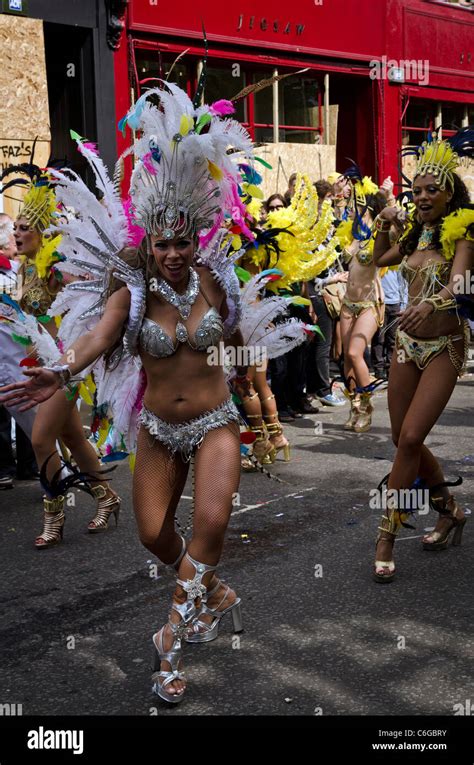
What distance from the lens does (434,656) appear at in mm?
4012

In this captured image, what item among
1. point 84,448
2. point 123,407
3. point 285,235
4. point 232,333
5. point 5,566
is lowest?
point 5,566

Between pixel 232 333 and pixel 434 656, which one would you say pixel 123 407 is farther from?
pixel 434 656

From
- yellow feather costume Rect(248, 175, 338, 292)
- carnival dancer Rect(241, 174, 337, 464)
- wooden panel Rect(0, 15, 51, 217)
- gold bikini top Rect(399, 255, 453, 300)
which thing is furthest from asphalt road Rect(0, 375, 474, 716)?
wooden panel Rect(0, 15, 51, 217)

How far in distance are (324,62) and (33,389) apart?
14.4 m

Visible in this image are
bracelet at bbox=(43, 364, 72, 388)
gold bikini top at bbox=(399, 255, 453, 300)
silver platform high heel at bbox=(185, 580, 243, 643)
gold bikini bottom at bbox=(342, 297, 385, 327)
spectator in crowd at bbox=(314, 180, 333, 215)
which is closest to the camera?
bracelet at bbox=(43, 364, 72, 388)

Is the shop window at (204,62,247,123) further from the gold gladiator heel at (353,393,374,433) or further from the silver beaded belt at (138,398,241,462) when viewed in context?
the silver beaded belt at (138,398,241,462)

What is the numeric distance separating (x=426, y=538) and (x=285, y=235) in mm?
3219

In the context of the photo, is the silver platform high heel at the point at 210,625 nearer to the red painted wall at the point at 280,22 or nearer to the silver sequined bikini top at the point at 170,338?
the silver sequined bikini top at the point at 170,338

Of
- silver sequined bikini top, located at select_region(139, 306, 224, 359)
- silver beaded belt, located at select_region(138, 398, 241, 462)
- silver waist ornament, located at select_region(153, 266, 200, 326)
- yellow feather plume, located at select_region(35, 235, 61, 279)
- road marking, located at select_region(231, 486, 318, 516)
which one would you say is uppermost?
yellow feather plume, located at select_region(35, 235, 61, 279)

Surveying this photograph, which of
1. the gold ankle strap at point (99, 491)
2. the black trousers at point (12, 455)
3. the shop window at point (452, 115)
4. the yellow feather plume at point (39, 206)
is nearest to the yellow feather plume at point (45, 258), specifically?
the yellow feather plume at point (39, 206)

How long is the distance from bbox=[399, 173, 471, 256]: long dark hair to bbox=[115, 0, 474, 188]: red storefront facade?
8671mm

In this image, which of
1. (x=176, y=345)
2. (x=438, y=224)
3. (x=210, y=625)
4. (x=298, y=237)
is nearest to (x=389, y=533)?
(x=210, y=625)

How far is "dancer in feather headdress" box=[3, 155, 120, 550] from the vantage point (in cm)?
575
